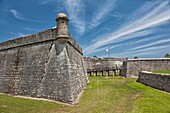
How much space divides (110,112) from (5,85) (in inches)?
419

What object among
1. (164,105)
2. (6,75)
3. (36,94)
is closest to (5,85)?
(6,75)

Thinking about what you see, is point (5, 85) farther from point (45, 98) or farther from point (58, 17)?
point (58, 17)

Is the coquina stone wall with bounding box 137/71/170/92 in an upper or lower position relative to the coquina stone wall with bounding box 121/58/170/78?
lower

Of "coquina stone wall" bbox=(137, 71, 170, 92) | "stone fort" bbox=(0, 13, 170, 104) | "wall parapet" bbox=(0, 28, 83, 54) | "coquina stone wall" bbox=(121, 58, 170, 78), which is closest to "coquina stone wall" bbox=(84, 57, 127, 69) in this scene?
"coquina stone wall" bbox=(121, 58, 170, 78)

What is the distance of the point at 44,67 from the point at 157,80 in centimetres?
1142

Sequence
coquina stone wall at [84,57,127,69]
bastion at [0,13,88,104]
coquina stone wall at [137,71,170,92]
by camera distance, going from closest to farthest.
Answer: bastion at [0,13,88,104] < coquina stone wall at [137,71,170,92] < coquina stone wall at [84,57,127,69]

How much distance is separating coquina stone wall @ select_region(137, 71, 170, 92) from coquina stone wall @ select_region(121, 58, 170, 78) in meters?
8.67

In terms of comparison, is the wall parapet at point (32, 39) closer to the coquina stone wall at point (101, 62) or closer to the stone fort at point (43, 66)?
the stone fort at point (43, 66)

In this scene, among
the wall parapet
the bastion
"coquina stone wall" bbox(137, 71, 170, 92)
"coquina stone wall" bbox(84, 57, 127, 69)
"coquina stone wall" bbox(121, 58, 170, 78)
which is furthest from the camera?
"coquina stone wall" bbox(84, 57, 127, 69)

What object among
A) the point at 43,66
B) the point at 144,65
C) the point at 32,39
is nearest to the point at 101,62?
the point at 144,65

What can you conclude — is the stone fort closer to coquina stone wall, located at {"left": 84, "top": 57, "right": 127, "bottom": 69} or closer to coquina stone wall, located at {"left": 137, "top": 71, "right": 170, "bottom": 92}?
coquina stone wall, located at {"left": 137, "top": 71, "right": 170, "bottom": 92}

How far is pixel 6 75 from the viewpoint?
1346 cm

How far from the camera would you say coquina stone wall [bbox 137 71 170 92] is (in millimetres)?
12817

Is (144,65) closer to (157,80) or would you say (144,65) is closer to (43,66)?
(157,80)
